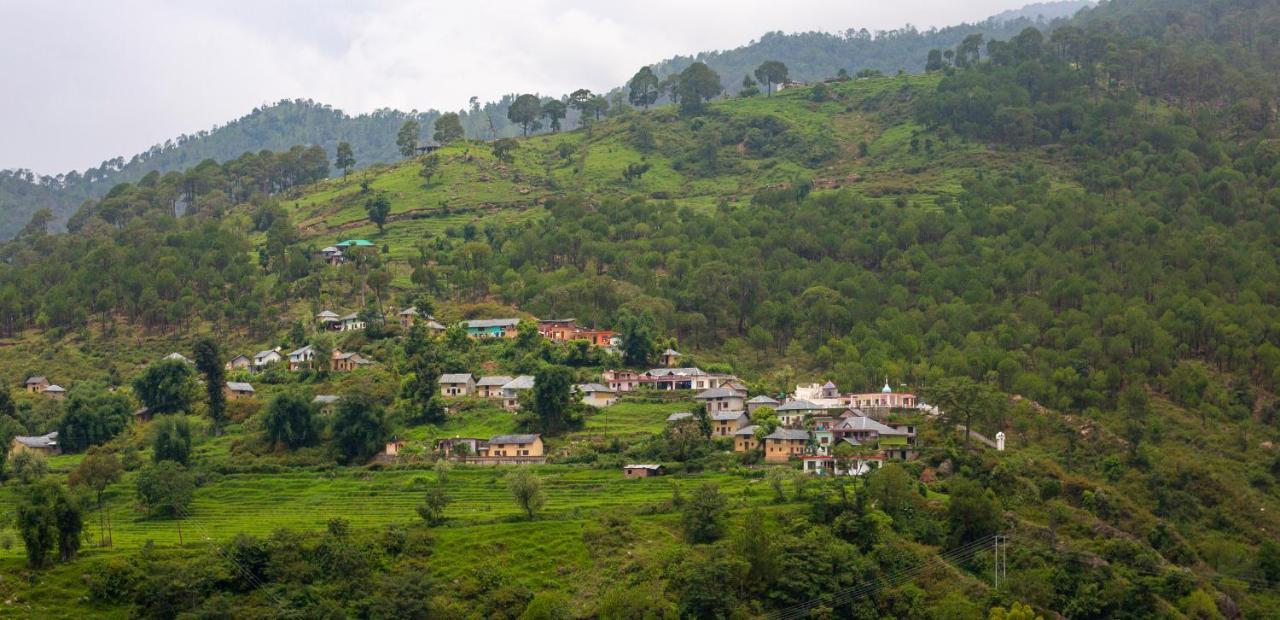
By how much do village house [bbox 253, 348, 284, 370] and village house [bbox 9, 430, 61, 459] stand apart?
39.3ft

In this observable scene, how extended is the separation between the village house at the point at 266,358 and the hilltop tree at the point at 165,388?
683 cm

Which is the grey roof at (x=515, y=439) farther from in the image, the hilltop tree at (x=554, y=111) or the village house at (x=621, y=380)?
the hilltop tree at (x=554, y=111)

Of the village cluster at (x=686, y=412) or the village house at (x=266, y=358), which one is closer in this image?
the village cluster at (x=686, y=412)

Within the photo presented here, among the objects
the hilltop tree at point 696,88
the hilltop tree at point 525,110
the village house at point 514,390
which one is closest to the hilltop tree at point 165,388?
the village house at point 514,390

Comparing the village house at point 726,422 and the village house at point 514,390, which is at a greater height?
the village house at point 514,390

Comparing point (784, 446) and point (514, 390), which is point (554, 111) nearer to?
point (514, 390)

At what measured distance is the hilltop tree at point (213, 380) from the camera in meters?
61.8

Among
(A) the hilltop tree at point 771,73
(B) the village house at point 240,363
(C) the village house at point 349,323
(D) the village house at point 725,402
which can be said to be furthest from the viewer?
(A) the hilltop tree at point 771,73

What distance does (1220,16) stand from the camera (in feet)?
443

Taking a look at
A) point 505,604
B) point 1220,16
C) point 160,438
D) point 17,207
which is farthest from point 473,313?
Result: point 17,207

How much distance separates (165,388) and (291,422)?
376 inches

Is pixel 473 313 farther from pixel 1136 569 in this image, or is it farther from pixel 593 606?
pixel 1136 569

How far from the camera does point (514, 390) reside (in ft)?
206

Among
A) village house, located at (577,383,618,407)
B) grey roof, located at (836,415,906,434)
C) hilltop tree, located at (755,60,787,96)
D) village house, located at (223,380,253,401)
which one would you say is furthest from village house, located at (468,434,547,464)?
hilltop tree, located at (755,60,787,96)
